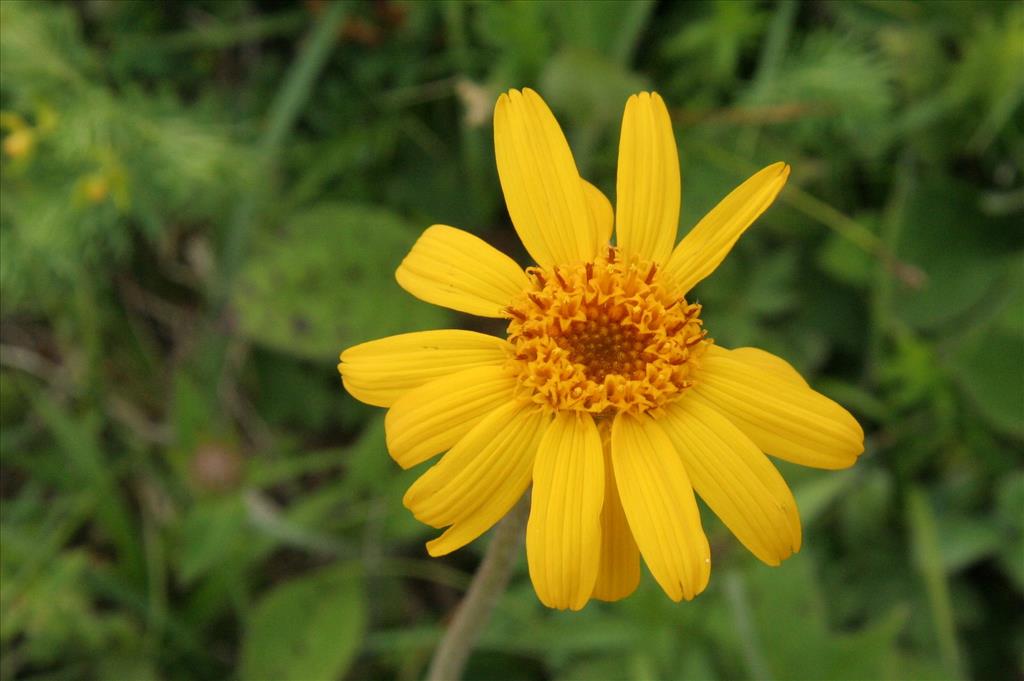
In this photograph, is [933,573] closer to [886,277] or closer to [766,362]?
[886,277]

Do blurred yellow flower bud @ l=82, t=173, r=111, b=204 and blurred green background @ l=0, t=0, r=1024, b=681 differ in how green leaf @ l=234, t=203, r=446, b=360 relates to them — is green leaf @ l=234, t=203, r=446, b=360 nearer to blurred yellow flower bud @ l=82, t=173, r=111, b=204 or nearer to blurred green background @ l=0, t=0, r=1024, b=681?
blurred green background @ l=0, t=0, r=1024, b=681

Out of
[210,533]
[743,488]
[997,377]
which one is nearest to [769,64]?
[997,377]

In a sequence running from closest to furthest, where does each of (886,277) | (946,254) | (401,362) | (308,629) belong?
(401,362), (308,629), (886,277), (946,254)

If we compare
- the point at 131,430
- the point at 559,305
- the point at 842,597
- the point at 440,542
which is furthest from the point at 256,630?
the point at 842,597

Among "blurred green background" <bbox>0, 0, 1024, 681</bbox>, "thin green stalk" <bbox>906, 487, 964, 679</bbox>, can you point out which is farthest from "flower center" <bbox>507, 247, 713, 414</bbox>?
"thin green stalk" <bbox>906, 487, 964, 679</bbox>

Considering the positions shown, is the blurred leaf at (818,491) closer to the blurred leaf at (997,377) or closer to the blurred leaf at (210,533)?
the blurred leaf at (997,377)
